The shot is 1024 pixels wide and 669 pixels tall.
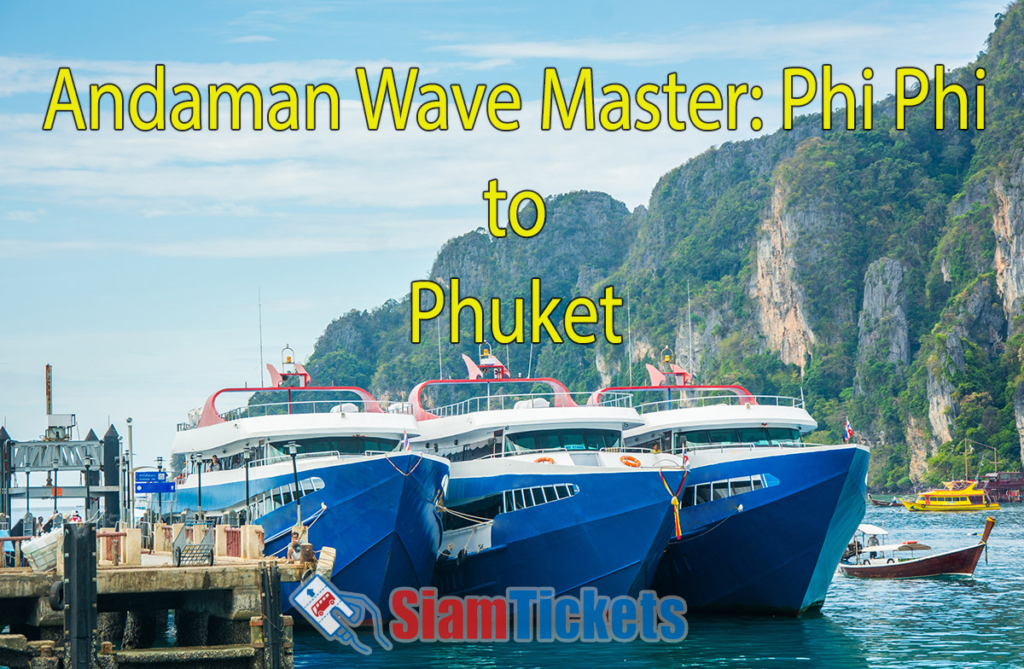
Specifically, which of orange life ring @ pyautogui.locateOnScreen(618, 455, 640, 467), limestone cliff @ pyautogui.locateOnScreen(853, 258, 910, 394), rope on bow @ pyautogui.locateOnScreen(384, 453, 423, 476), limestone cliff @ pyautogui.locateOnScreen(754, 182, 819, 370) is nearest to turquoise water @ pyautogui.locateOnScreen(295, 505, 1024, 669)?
orange life ring @ pyautogui.locateOnScreen(618, 455, 640, 467)

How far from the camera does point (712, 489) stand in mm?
33938

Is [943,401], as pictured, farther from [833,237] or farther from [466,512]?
[466,512]

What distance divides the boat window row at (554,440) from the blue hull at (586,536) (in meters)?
2.74

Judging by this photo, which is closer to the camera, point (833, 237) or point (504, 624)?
point (504, 624)

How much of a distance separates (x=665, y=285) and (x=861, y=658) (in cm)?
17189

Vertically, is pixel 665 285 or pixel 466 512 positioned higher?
pixel 665 285

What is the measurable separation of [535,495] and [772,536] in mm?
6297

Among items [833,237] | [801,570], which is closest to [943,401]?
[833,237]

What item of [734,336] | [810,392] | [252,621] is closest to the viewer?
[252,621]

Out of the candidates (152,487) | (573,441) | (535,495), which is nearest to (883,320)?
(573,441)

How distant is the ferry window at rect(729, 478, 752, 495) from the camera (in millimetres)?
33188

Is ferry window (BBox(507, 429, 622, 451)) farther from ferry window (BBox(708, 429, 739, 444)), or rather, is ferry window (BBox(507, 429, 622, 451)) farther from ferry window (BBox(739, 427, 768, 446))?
Result: ferry window (BBox(739, 427, 768, 446))

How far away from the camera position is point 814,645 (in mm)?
30688

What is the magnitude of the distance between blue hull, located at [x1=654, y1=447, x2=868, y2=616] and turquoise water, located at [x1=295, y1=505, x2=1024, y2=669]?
0.53 m
